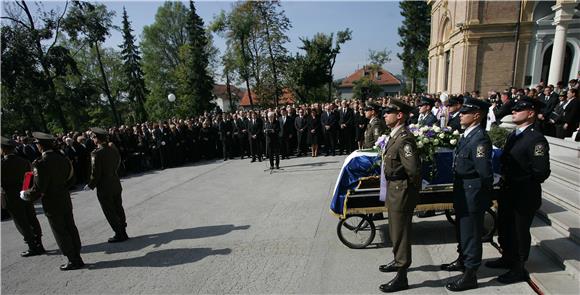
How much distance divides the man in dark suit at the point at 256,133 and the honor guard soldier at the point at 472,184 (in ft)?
30.0

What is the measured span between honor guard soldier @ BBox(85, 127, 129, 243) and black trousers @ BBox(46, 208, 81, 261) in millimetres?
733

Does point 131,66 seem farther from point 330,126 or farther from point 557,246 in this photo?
point 557,246

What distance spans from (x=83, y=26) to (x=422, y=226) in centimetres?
2701

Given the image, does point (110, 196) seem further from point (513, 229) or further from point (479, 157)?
point (513, 229)

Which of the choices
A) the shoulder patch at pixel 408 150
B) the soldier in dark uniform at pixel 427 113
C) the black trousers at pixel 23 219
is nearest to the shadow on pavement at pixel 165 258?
the black trousers at pixel 23 219

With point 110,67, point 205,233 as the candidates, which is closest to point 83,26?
point 110,67

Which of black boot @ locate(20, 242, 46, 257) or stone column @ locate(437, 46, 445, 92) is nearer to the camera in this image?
black boot @ locate(20, 242, 46, 257)

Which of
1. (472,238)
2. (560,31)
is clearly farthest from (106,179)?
(560,31)

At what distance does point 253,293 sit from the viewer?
154 inches

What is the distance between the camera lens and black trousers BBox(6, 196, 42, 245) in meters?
5.45

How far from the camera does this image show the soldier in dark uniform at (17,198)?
535 cm

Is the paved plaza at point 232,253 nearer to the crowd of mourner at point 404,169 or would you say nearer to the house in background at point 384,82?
the crowd of mourner at point 404,169

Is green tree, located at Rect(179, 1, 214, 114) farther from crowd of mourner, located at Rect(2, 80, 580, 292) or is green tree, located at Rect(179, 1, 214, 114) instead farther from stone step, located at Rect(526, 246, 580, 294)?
stone step, located at Rect(526, 246, 580, 294)

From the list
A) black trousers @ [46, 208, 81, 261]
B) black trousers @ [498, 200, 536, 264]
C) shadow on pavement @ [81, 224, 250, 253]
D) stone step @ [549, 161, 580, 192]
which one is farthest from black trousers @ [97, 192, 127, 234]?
stone step @ [549, 161, 580, 192]
